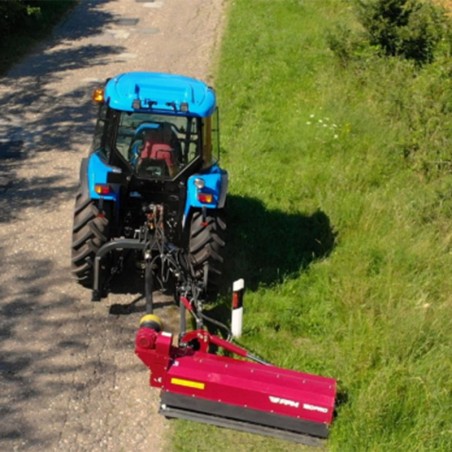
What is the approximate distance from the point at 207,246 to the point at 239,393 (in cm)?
180

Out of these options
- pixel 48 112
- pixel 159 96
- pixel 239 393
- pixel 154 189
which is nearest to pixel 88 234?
pixel 154 189

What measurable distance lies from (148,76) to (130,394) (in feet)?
10.6

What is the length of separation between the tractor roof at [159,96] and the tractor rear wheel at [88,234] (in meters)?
0.97

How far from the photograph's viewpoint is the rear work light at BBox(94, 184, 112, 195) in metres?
7.17

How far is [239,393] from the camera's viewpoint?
584 centimetres

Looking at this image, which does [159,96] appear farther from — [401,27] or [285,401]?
[401,27]

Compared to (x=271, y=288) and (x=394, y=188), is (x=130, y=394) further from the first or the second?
(x=394, y=188)

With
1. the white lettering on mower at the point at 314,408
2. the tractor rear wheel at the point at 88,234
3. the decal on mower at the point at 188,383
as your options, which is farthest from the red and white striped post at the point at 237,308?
the tractor rear wheel at the point at 88,234

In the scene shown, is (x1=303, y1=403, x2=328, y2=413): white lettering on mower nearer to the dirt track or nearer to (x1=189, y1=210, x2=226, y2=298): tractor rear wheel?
the dirt track

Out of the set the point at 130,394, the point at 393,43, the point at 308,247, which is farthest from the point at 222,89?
the point at 130,394

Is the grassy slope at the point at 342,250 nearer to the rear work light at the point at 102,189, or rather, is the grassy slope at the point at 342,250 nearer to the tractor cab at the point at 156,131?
the tractor cab at the point at 156,131

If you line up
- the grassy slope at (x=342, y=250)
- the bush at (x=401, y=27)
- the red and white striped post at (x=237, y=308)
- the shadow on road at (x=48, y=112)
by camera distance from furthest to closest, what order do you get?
the bush at (x=401, y=27)
the shadow on road at (x=48, y=112)
the red and white striped post at (x=237, y=308)
the grassy slope at (x=342, y=250)

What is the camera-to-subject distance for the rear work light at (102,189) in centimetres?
717

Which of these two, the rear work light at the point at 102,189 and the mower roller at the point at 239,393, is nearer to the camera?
Result: the mower roller at the point at 239,393
